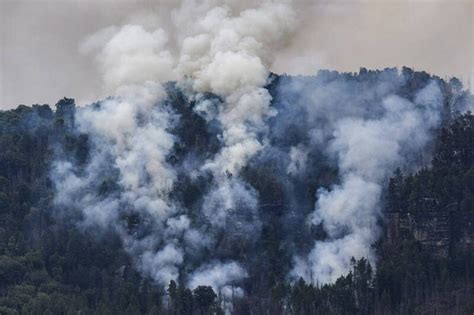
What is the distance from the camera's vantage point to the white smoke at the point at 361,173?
507 feet

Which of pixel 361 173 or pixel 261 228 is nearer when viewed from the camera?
pixel 361 173

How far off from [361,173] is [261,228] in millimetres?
12386

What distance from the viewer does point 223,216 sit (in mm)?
167375

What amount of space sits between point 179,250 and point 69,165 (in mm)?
22602

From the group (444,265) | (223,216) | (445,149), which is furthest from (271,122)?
(444,265)

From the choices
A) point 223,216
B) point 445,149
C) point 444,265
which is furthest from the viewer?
point 223,216

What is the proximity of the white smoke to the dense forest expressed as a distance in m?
1.24

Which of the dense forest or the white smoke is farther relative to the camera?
the white smoke

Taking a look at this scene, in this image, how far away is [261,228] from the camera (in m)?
164

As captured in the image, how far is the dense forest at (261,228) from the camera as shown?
141750 millimetres

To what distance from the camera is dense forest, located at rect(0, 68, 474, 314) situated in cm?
14175

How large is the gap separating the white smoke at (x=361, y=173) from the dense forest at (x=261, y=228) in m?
1.24

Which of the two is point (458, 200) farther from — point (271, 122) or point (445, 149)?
point (271, 122)

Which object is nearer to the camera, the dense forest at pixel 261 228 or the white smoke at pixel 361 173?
the dense forest at pixel 261 228
